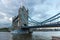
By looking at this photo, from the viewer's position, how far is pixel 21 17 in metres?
106

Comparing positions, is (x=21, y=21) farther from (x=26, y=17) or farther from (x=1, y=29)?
(x=1, y=29)

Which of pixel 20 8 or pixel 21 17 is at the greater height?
pixel 20 8

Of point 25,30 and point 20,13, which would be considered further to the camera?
point 20,13

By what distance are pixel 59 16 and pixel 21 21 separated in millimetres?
46956

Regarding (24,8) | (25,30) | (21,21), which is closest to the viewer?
(25,30)

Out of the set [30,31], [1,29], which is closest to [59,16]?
[30,31]

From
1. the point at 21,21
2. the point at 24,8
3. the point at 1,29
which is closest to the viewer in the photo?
the point at 21,21

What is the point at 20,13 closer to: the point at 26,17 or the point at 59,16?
the point at 26,17

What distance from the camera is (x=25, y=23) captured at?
336 ft

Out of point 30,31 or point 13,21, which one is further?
point 13,21

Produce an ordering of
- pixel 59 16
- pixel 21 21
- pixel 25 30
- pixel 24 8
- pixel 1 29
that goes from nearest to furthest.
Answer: pixel 59 16 → pixel 25 30 → pixel 21 21 → pixel 24 8 → pixel 1 29

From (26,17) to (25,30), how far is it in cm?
1372

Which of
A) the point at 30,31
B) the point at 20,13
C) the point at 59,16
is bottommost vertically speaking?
the point at 30,31

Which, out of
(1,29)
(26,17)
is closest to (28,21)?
(26,17)
